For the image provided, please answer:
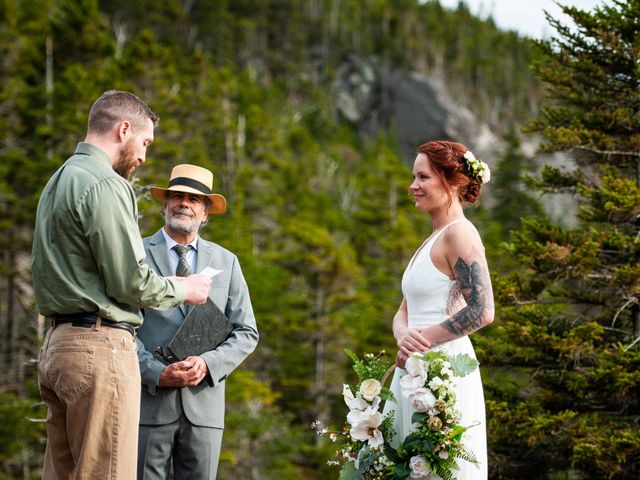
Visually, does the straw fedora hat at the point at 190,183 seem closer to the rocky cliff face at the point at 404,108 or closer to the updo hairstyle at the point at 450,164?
the updo hairstyle at the point at 450,164

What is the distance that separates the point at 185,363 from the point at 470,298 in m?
1.69

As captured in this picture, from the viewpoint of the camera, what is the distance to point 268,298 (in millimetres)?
27516

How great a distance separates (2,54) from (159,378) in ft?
74.7

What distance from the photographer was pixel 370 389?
370cm

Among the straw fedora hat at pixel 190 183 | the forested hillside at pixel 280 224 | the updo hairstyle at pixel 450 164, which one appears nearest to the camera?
the updo hairstyle at pixel 450 164

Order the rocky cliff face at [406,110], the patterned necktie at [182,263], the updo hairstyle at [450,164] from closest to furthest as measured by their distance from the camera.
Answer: the updo hairstyle at [450,164], the patterned necktie at [182,263], the rocky cliff face at [406,110]

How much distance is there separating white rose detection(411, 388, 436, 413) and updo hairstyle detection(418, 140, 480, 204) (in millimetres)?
1081

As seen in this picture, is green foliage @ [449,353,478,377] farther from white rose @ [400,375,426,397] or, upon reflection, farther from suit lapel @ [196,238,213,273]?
suit lapel @ [196,238,213,273]

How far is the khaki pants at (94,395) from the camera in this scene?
127 inches

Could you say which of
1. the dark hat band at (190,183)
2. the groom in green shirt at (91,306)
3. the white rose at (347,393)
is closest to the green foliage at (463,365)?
the white rose at (347,393)

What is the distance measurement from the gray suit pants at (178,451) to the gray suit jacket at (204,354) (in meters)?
0.05

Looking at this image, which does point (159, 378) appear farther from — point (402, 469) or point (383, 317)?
point (383, 317)

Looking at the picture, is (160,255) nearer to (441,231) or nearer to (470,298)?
(441,231)

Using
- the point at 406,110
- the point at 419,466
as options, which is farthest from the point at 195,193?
the point at 406,110
